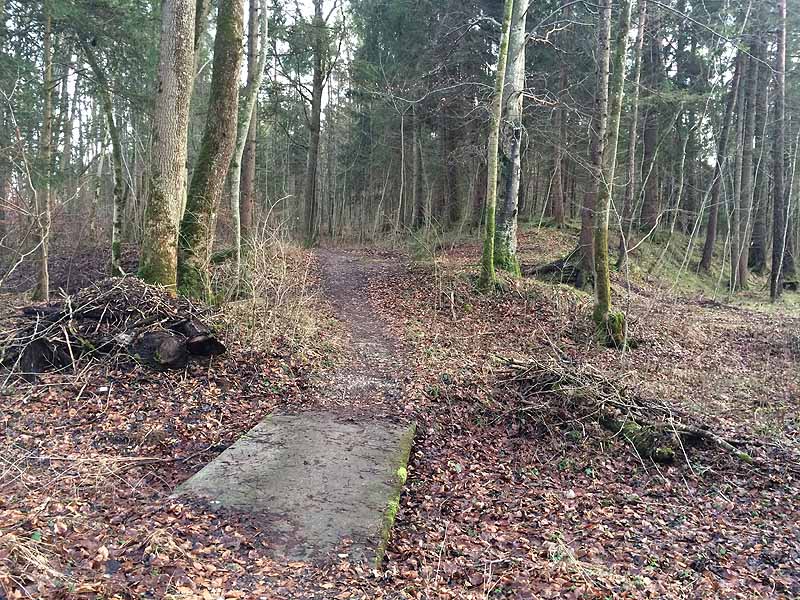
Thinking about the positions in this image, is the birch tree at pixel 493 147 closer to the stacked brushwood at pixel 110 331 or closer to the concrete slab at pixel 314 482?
the concrete slab at pixel 314 482

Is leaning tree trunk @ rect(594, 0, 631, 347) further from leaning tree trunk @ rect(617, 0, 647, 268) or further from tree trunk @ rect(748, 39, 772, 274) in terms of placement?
tree trunk @ rect(748, 39, 772, 274)

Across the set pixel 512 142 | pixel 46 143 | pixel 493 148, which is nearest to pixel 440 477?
pixel 493 148

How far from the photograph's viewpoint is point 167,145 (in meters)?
7.82

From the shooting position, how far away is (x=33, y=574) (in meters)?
2.76

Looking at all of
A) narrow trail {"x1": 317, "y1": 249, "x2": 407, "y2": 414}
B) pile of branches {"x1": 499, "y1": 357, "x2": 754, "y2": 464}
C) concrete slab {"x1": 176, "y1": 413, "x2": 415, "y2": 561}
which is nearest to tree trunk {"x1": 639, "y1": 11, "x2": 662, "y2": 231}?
narrow trail {"x1": 317, "y1": 249, "x2": 407, "y2": 414}

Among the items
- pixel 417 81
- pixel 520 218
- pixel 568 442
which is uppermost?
pixel 417 81

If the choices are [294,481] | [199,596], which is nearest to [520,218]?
[294,481]

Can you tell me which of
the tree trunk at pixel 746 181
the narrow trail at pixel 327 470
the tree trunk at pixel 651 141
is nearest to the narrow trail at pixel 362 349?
the narrow trail at pixel 327 470

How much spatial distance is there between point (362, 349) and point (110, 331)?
4.04 meters

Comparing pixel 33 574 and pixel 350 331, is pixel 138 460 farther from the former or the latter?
pixel 350 331

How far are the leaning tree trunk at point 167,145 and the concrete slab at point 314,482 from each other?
3260mm

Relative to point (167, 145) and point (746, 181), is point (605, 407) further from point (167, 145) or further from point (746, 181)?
point (746, 181)

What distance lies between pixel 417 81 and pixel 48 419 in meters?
14.6

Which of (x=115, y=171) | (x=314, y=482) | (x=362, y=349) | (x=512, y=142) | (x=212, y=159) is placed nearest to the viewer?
(x=314, y=482)
